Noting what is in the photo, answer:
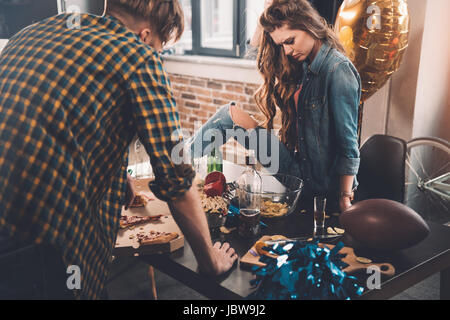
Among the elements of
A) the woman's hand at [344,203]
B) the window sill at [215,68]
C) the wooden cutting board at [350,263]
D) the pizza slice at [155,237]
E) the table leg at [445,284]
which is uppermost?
the window sill at [215,68]

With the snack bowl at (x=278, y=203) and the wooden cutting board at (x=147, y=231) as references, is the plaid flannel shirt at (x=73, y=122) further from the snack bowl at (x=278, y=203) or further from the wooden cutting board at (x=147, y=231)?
the snack bowl at (x=278, y=203)

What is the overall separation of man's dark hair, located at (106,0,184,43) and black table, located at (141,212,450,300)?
57 centimetres

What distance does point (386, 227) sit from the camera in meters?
1.13

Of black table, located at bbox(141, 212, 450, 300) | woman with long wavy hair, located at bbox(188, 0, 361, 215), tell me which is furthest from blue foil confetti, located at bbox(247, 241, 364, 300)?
woman with long wavy hair, located at bbox(188, 0, 361, 215)

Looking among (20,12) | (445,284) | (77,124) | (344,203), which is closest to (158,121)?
(77,124)

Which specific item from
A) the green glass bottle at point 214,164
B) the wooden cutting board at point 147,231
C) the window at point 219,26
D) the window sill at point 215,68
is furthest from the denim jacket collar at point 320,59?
the window at point 219,26

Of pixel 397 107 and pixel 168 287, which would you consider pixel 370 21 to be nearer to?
pixel 397 107

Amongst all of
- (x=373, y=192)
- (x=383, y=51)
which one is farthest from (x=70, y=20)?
(x=383, y=51)

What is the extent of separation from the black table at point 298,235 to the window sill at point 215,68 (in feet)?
8.73

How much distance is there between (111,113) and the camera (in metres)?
0.93

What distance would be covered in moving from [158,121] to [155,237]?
399 mm

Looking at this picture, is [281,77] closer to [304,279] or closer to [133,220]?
[133,220]

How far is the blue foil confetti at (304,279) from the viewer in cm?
93

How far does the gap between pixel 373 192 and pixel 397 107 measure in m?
1.19
